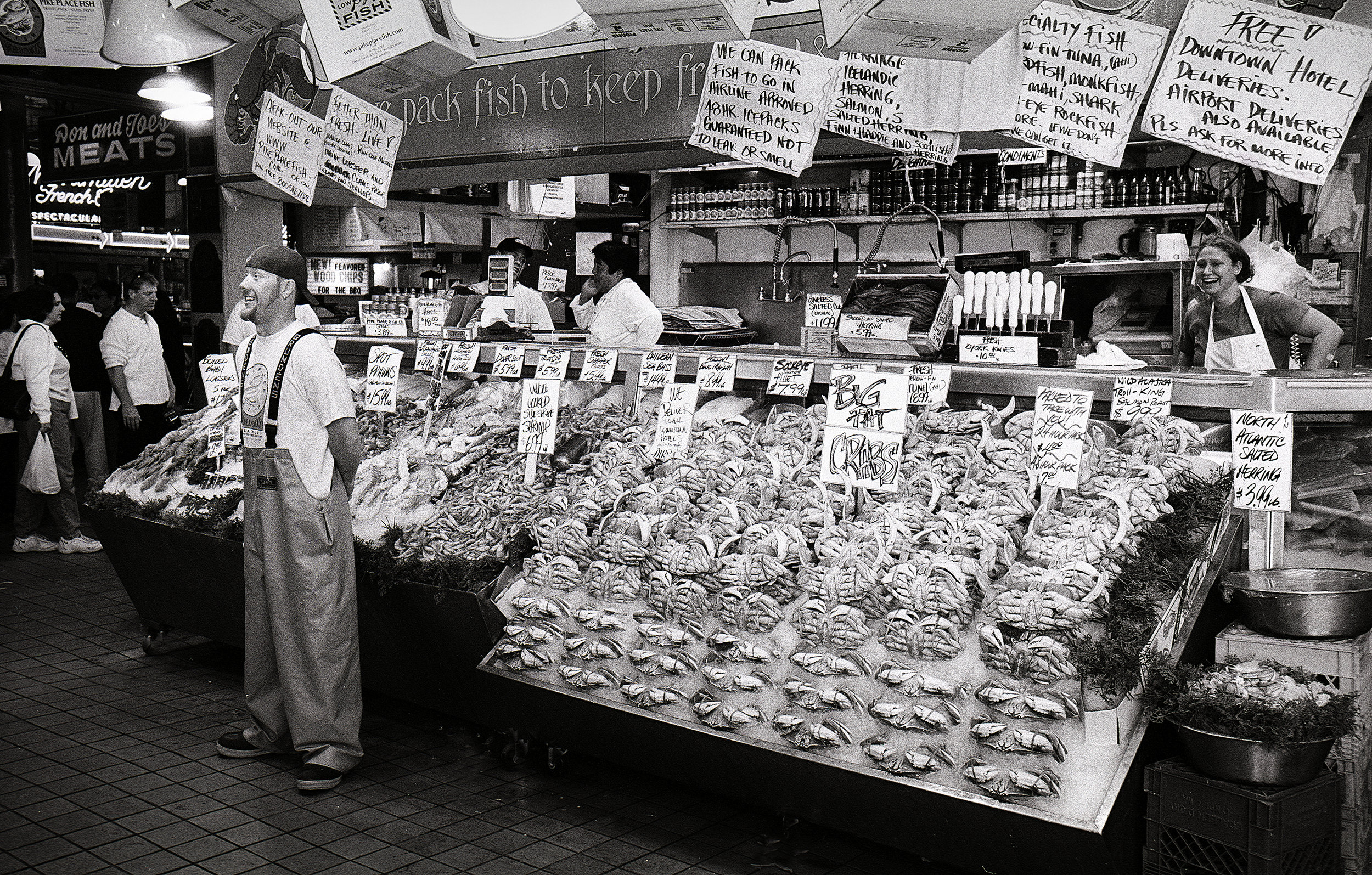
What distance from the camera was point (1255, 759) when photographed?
8.87 feet

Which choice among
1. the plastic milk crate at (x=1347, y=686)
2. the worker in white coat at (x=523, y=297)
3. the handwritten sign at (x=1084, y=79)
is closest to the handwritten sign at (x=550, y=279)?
the worker in white coat at (x=523, y=297)

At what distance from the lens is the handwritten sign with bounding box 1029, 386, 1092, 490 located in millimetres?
3469

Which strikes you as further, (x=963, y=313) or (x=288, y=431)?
(x=963, y=313)

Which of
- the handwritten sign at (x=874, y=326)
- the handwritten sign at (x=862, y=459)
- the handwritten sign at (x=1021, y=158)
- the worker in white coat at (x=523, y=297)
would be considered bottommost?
the handwritten sign at (x=862, y=459)

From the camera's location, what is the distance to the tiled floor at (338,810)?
3.47m

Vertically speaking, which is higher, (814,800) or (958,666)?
(958,666)

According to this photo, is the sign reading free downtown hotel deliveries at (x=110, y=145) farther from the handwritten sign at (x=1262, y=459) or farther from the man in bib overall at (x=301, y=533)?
the handwritten sign at (x=1262, y=459)

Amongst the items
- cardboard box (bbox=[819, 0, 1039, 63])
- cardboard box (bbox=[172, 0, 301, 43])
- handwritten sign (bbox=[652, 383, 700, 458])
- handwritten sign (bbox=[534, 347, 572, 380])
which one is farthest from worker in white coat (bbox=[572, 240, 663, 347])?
cardboard box (bbox=[819, 0, 1039, 63])

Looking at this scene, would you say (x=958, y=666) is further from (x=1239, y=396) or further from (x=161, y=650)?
(x=161, y=650)

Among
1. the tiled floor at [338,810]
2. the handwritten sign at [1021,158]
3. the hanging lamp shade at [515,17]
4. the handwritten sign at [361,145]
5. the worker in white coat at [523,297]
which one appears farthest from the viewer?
the worker in white coat at [523,297]

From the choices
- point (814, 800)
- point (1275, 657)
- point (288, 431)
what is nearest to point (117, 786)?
point (288, 431)

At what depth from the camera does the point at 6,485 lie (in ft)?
30.2

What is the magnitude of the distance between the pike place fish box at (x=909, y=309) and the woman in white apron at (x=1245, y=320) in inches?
45.3

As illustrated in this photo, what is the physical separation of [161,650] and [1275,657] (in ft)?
17.1
